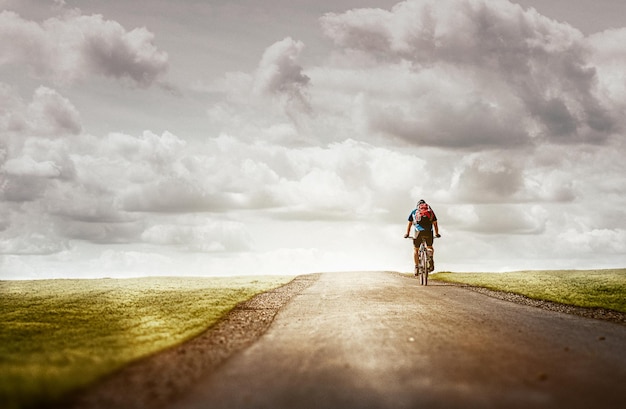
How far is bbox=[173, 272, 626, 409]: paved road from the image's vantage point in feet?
20.2

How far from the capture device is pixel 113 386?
22.3 feet

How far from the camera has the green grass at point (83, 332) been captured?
270 inches

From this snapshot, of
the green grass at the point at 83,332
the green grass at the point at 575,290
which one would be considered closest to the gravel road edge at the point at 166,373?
the green grass at the point at 83,332

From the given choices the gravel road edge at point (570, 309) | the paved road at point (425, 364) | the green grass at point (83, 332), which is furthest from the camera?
the gravel road edge at point (570, 309)

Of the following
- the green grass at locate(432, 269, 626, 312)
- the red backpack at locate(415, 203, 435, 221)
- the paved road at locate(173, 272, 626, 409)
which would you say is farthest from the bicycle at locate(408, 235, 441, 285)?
the paved road at locate(173, 272, 626, 409)

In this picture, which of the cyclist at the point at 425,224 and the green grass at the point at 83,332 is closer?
the green grass at the point at 83,332

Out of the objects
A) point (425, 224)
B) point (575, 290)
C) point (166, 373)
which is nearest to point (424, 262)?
point (425, 224)

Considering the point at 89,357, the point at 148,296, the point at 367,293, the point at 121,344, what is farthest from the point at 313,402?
the point at 148,296

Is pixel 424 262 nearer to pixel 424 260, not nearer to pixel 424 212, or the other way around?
pixel 424 260

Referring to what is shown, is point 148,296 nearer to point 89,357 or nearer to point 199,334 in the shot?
point 199,334

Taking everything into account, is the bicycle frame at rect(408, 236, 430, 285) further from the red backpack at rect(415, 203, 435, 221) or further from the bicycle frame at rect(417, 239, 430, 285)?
the red backpack at rect(415, 203, 435, 221)

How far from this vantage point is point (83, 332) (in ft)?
39.0

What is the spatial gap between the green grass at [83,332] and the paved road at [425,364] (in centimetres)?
191

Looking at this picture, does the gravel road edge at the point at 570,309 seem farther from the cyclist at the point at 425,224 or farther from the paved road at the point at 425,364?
the cyclist at the point at 425,224
